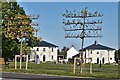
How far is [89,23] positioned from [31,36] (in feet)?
28.9

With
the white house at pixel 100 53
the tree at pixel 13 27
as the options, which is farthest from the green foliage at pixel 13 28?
the white house at pixel 100 53

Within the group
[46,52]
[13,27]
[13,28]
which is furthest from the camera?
[46,52]

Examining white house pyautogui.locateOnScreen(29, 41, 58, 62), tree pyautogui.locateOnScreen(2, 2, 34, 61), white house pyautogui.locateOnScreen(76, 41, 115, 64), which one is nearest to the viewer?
tree pyautogui.locateOnScreen(2, 2, 34, 61)

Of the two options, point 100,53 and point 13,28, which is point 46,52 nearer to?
point 100,53

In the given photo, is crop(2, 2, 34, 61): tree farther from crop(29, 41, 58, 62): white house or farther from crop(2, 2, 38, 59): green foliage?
crop(29, 41, 58, 62): white house

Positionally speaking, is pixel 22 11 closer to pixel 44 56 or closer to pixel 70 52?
pixel 44 56

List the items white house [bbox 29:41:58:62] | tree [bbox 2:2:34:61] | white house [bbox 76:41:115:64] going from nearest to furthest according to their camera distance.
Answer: tree [bbox 2:2:34:61]
white house [bbox 76:41:115:64]
white house [bbox 29:41:58:62]

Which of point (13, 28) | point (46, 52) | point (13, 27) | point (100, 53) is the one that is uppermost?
point (13, 27)

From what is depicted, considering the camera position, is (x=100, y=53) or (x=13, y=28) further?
(x=100, y=53)

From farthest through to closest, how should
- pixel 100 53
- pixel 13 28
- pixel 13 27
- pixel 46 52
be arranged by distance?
1. pixel 46 52
2. pixel 100 53
3. pixel 13 27
4. pixel 13 28

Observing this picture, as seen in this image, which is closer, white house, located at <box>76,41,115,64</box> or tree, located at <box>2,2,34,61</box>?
tree, located at <box>2,2,34,61</box>

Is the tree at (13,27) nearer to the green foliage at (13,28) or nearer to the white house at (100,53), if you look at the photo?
the green foliage at (13,28)

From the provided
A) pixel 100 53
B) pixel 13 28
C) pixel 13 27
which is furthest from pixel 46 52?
pixel 13 28

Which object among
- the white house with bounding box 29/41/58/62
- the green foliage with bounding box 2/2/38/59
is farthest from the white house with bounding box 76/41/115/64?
the green foliage with bounding box 2/2/38/59
